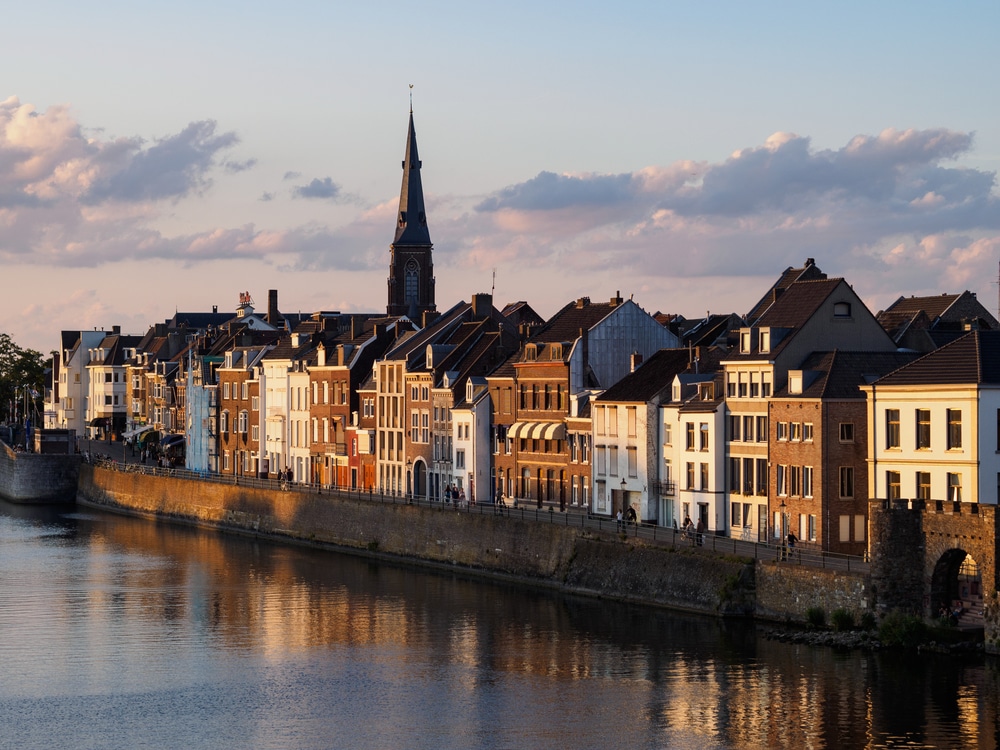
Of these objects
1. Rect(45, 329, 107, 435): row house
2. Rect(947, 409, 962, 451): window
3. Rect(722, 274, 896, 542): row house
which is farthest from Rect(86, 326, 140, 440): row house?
Rect(947, 409, 962, 451): window

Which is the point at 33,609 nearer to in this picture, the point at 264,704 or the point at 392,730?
the point at 264,704

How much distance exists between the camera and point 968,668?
57094 mm

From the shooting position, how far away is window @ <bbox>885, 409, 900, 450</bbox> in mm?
68625

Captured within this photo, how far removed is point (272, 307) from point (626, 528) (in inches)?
3705

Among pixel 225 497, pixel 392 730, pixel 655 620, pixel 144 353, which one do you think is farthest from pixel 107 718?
pixel 144 353

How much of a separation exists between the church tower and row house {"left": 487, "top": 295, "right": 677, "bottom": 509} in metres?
72.5

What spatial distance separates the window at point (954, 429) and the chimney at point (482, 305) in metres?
48.2

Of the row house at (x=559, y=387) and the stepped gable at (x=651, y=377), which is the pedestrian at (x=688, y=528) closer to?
the stepped gable at (x=651, y=377)

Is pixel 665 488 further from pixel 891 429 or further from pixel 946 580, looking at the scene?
pixel 946 580

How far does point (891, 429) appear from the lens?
6894 centimetres

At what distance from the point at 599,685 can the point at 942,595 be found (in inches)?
464

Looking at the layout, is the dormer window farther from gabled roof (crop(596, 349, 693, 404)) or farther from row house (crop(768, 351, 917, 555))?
gabled roof (crop(596, 349, 693, 404))

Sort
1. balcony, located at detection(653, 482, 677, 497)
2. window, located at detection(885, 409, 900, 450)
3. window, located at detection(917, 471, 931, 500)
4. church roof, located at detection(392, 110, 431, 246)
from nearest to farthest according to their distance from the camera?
window, located at detection(917, 471, 931, 500)
window, located at detection(885, 409, 900, 450)
balcony, located at detection(653, 482, 677, 497)
church roof, located at detection(392, 110, 431, 246)

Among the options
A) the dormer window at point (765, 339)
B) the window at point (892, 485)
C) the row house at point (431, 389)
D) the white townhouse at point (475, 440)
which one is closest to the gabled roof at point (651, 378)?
the dormer window at point (765, 339)
